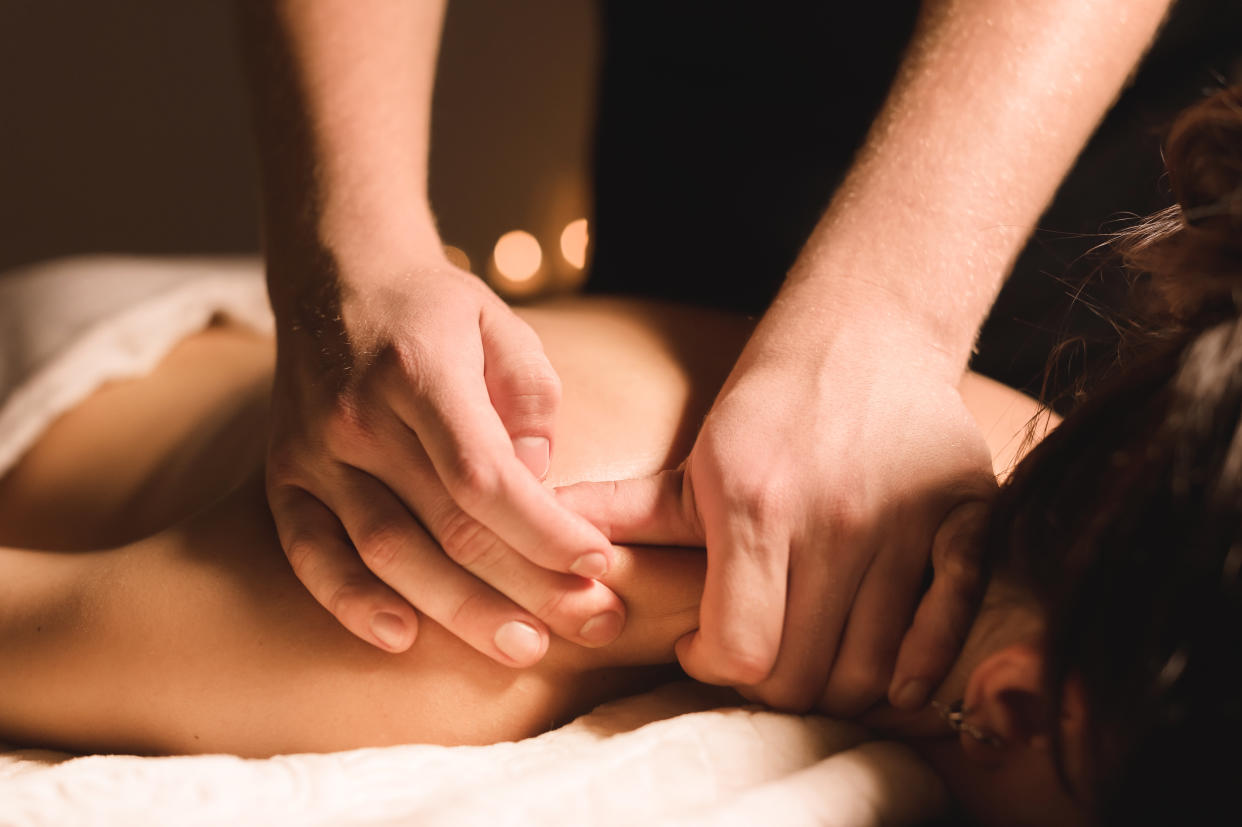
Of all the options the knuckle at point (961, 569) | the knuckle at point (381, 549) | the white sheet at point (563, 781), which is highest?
the knuckle at point (961, 569)

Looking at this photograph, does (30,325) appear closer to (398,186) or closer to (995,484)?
(398,186)

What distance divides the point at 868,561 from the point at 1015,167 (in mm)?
332

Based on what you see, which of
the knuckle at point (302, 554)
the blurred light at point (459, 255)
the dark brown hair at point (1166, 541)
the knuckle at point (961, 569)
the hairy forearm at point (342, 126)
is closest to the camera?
the dark brown hair at point (1166, 541)

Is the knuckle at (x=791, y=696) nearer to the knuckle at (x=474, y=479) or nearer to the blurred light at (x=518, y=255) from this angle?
the knuckle at (x=474, y=479)

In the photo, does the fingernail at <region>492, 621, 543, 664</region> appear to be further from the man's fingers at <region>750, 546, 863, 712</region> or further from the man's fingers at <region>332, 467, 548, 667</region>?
the man's fingers at <region>750, 546, 863, 712</region>

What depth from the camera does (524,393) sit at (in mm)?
590

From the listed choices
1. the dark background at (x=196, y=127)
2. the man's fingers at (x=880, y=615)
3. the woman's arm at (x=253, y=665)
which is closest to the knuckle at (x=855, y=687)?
the man's fingers at (x=880, y=615)

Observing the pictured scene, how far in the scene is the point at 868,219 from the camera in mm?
650

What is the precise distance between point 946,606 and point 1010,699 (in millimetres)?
58

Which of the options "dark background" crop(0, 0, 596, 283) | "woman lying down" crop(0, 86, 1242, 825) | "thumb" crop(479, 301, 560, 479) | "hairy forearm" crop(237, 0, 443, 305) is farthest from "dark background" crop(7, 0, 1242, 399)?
"thumb" crop(479, 301, 560, 479)

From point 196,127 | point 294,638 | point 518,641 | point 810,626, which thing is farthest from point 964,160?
point 196,127

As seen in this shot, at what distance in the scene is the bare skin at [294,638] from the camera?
1.97 ft

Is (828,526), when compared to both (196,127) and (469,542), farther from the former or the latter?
(196,127)

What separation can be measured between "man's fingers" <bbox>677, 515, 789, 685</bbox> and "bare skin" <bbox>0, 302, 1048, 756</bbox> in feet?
0.18
